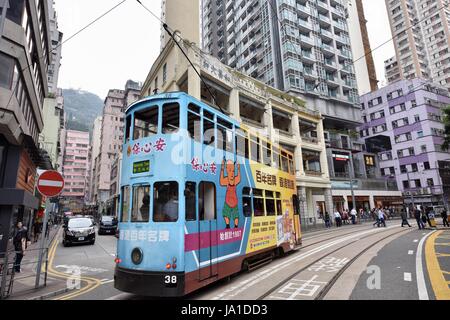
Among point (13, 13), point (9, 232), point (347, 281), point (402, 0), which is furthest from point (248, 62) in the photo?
point (402, 0)

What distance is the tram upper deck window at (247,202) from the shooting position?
7699 millimetres

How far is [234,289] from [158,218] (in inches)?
103

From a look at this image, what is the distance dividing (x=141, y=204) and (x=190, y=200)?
1057 millimetres

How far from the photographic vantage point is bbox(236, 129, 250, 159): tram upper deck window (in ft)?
26.0

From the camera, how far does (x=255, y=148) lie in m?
8.82

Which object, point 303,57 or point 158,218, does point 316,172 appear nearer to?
point 303,57

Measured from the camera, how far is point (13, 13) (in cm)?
1274

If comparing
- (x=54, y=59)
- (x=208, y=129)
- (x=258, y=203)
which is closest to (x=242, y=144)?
(x=208, y=129)

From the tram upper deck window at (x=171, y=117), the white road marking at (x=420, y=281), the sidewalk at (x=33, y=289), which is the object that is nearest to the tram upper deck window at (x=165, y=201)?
the tram upper deck window at (x=171, y=117)

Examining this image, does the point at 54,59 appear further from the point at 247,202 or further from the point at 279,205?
the point at 247,202

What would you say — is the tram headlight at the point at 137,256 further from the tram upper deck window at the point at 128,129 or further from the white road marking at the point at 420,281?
the white road marking at the point at 420,281

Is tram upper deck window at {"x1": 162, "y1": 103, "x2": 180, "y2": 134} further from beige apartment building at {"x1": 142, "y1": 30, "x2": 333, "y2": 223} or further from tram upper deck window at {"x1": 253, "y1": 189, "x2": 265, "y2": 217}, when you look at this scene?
beige apartment building at {"x1": 142, "y1": 30, "x2": 333, "y2": 223}

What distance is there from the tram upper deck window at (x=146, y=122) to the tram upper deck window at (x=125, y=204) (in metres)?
1.26

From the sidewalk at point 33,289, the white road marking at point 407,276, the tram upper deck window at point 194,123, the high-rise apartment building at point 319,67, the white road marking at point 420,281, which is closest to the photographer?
the white road marking at point 420,281
